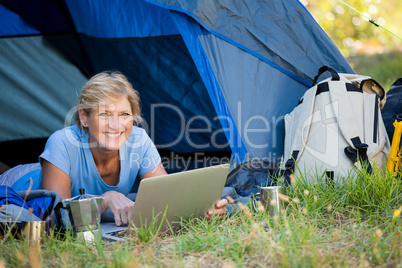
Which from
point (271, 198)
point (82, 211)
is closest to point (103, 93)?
point (82, 211)

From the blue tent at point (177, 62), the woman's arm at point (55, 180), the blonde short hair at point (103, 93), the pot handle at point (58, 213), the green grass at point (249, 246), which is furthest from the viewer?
the blue tent at point (177, 62)

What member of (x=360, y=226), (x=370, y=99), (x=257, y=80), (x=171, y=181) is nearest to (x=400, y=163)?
(x=370, y=99)

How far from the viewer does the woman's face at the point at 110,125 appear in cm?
203

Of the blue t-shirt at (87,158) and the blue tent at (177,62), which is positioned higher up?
the blue tent at (177,62)

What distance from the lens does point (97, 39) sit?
10.5ft

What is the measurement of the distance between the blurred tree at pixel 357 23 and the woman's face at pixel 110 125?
7253mm

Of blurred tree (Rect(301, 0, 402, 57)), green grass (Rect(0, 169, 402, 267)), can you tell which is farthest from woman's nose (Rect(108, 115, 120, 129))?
blurred tree (Rect(301, 0, 402, 57))

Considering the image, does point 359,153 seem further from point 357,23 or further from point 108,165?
point 357,23

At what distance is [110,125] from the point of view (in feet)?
6.66

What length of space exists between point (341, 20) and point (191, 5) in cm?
703

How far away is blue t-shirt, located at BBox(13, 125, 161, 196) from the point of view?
202cm

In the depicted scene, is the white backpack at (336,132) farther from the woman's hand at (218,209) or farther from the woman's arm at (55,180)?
the woman's arm at (55,180)

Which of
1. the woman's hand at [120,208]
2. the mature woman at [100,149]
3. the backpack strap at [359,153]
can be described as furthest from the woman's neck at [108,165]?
the backpack strap at [359,153]

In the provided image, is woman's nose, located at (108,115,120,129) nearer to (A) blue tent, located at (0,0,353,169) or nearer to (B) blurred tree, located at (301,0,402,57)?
(A) blue tent, located at (0,0,353,169)
